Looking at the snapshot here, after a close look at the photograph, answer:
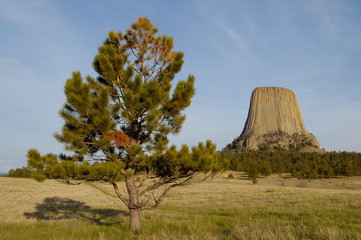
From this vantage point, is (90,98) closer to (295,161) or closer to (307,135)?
(295,161)

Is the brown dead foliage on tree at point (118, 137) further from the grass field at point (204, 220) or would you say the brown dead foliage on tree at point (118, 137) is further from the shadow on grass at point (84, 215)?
the shadow on grass at point (84, 215)

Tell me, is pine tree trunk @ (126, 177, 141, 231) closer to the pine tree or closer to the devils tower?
the pine tree

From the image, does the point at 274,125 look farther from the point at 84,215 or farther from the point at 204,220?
the point at 204,220

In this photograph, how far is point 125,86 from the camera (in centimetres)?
967

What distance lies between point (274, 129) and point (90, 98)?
165584 mm

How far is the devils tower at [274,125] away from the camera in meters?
144

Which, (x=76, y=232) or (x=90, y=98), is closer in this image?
(x=90, y=98)

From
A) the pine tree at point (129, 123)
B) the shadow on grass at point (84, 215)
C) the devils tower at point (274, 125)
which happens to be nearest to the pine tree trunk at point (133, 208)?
the pine tree at point (129, 123)

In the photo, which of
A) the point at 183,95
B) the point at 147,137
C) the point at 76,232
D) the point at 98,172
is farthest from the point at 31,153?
the point at 183,95

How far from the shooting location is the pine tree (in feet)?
26.9

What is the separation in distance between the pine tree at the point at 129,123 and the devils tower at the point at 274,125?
135m

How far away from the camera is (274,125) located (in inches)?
6422

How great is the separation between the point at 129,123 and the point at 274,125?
6598 inches

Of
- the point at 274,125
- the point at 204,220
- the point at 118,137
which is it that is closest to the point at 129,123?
the point at 118,137
